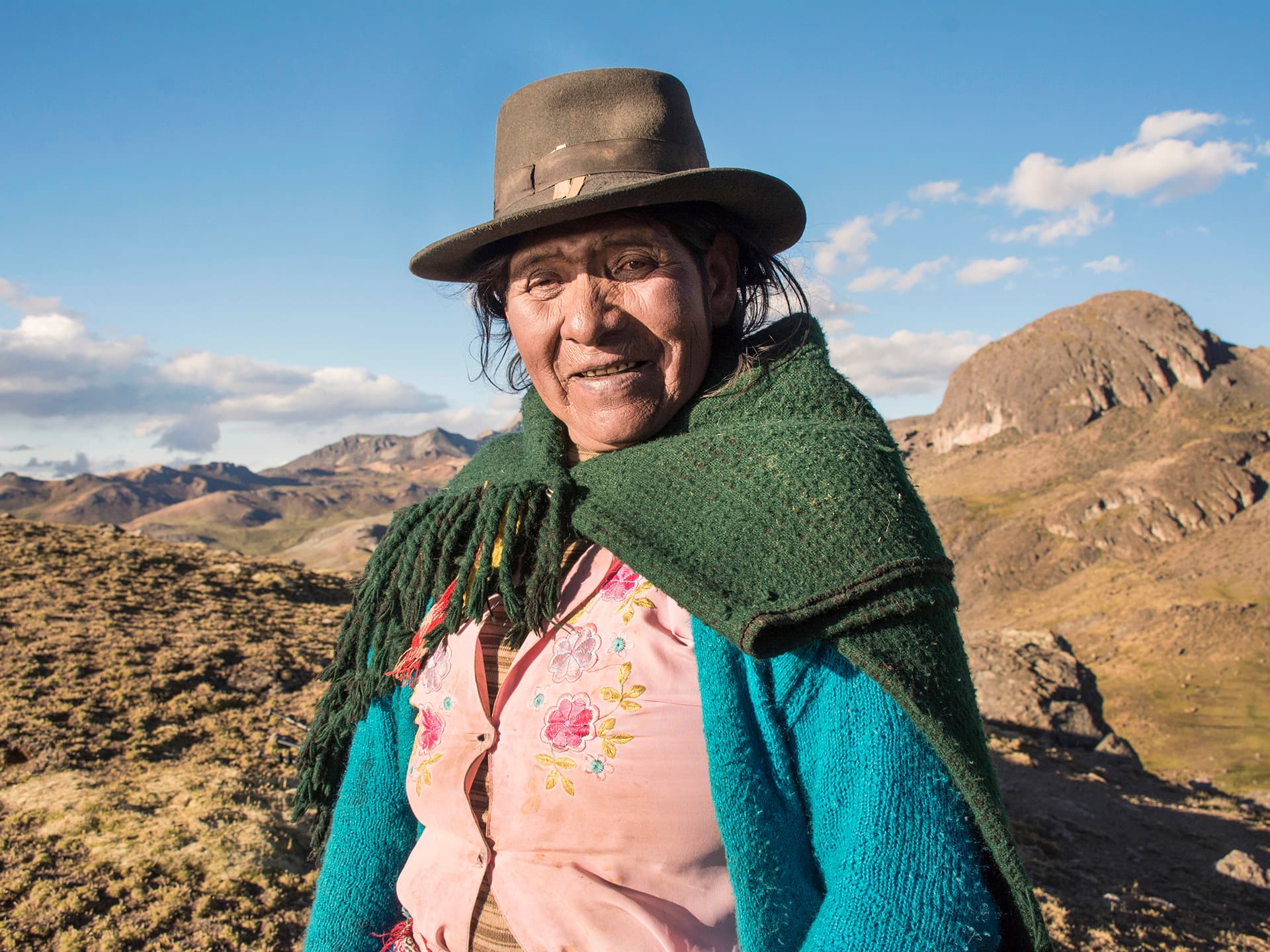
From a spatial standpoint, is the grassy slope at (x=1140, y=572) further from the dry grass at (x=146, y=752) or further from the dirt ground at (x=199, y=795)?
the dry grass at (x=146, y=752)

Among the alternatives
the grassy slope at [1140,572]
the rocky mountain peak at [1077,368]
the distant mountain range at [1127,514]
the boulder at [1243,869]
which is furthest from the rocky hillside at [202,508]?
the boulder at [1243,869]

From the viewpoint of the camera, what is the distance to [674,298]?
5.43 feet

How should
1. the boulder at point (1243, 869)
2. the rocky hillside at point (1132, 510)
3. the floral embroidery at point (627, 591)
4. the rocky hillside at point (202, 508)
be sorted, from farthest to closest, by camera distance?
the rocky hillside at point (202, 508) → the rocky hillside at point (1132, 510) → the boulder at point (1243, 869) → the floral embroidery at point (627, 591)

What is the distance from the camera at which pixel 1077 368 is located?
Answer: 317 feet

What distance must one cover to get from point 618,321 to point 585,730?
2.56ft

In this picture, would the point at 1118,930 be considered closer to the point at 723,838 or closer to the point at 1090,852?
the point at 1090,852

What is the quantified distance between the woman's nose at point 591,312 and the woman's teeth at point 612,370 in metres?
0.06

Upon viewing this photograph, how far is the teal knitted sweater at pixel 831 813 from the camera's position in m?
1.17

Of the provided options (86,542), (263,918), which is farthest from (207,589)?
(263,918)

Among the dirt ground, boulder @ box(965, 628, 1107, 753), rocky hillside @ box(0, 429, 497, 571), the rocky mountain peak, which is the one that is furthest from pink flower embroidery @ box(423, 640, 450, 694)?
rocky hillside @ box(0, 429, 497, 571)

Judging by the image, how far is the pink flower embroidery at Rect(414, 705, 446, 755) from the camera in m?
1.66

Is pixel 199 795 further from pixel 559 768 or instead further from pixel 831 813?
pixel 831 813

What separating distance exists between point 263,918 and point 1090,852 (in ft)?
17.9

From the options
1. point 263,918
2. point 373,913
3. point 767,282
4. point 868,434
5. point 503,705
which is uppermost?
point 767,282
